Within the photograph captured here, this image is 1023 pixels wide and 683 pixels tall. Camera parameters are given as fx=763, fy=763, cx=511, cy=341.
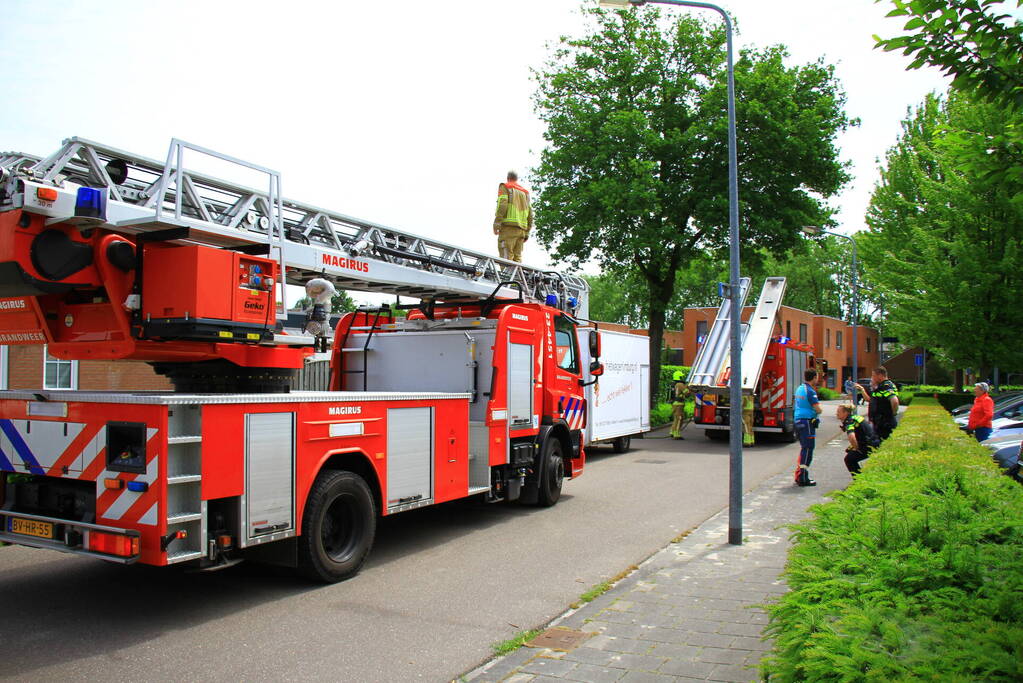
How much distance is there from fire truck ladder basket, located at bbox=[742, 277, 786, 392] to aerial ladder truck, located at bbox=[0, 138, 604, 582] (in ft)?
42.9

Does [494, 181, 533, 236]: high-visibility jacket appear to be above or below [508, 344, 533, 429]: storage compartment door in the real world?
above

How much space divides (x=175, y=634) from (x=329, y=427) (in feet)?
6.56

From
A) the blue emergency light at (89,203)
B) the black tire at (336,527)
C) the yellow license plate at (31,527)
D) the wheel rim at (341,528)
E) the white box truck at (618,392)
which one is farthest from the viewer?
the white box truck at (618,392)

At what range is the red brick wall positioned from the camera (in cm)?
1645

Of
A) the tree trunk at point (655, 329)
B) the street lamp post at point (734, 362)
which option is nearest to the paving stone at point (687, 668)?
the street lamp post at point (734, 362)

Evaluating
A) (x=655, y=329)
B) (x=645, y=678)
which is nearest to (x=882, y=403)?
(x=645, y=678)

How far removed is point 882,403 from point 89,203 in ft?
39.6

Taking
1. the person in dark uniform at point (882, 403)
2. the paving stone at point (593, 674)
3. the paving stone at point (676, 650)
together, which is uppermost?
the person in dark uniform at point (882, 403)

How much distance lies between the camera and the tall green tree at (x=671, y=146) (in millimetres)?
22281

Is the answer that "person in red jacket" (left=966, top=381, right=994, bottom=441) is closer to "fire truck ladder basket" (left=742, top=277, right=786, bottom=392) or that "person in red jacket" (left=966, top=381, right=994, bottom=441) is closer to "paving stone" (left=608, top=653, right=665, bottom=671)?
"fire truck ladder basket" (left=742, top=277, right=786, bottom=392)

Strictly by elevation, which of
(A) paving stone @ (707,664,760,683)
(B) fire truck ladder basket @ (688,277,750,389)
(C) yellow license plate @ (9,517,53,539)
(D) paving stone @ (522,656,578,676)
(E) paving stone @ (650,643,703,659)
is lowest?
(D) paving stone @ (522,656,578,676)

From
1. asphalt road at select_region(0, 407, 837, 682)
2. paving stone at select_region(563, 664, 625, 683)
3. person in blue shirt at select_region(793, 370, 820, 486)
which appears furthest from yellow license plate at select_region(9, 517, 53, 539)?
person in blue shirt at select_region(793, 370, 820, 486)

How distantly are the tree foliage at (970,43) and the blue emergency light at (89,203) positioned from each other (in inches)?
205

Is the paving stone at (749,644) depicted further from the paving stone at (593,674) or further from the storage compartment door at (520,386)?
the storage compartment door at (520,386)
